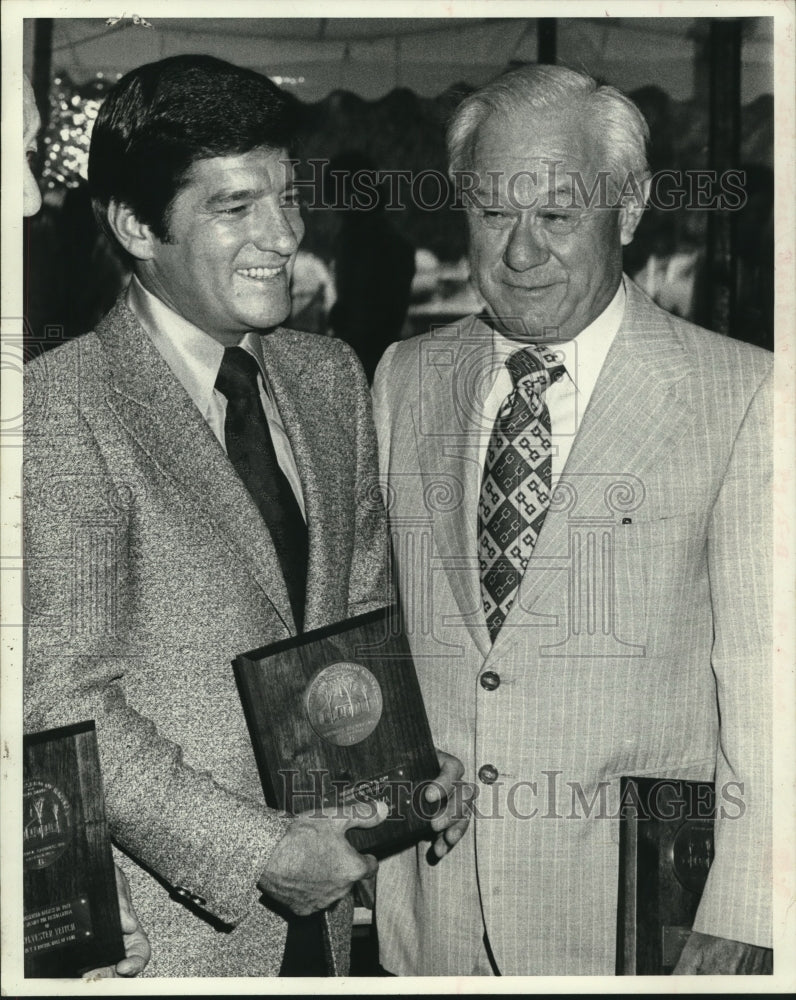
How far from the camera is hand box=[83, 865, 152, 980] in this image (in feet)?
7.21

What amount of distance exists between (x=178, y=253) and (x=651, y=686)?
1240mm

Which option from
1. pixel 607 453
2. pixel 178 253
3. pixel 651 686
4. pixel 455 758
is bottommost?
pixel 455 758

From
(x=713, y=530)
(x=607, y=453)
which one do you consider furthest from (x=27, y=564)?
(x=713, y=530)

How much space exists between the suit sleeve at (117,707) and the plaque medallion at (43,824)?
127 millimetres

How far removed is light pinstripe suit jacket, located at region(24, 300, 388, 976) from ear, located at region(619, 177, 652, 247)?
0.80m

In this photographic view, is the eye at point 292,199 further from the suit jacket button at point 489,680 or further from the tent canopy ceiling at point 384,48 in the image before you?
the suit jacket button at point 489,680

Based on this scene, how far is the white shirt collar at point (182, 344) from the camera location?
221 centimetres

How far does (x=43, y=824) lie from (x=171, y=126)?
4.53ft

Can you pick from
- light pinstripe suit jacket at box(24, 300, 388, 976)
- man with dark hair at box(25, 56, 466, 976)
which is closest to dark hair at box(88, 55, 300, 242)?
man with dark hair at box(25, 56, 466, 976)

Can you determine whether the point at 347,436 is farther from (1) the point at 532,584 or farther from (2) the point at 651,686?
(2) the point at 651,686

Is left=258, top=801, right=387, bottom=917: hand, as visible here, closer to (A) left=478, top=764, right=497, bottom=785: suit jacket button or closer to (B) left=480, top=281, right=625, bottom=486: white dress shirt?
(A) left=478, top=764, right=497, bottom=785: suit jacket button

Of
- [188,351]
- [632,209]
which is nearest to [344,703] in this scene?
[188,351]

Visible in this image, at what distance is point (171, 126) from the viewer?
7.08 ft

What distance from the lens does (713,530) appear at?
2219 millimetres
